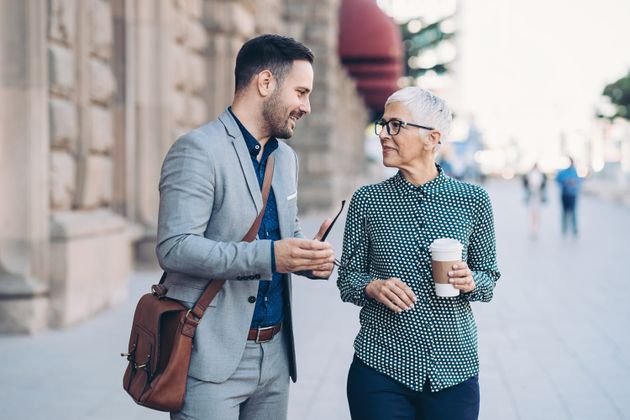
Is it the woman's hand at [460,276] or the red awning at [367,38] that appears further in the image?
the red awning at [367,38]

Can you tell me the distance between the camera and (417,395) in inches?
114

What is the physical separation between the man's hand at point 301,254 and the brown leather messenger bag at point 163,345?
0.17m

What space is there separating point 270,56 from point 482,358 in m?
4.56

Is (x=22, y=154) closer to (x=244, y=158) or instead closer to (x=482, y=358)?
(x=482, y=358)

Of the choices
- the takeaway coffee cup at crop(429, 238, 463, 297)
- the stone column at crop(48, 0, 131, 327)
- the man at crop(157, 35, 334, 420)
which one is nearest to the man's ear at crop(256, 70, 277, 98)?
the man at crop(157, 35, 334, 420)

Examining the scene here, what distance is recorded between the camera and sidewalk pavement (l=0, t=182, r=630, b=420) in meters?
5.31

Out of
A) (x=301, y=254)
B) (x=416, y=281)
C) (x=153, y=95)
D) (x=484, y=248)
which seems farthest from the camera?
(x=153, y=95)

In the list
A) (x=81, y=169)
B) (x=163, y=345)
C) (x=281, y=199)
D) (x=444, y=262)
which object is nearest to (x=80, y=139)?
(x=81, y=169)

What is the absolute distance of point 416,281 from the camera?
2885mm

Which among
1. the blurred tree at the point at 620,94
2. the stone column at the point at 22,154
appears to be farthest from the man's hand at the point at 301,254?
the blurred tree at the point at 620,94

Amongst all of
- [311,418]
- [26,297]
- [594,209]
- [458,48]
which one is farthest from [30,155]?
[458,48]

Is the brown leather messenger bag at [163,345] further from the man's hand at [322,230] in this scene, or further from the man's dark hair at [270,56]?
the man's dark hair at [270,56]

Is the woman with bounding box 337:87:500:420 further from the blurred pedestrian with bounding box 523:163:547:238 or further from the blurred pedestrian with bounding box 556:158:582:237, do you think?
the blurred pedestrian with bounding box 523:163:547:238

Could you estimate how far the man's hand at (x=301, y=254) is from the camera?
2490mm
